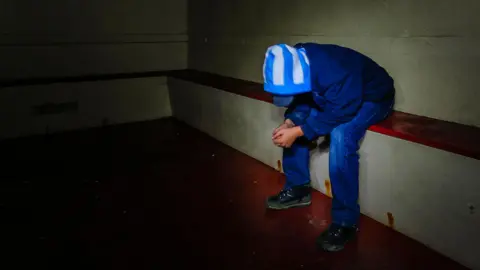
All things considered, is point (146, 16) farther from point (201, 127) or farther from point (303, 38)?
point (303, 38)

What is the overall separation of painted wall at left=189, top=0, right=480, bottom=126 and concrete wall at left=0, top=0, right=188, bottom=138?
3.57 feet

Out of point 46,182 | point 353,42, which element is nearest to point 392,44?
point 353,42

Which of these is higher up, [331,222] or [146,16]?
[146,16]

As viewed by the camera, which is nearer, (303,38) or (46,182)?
(46,182)

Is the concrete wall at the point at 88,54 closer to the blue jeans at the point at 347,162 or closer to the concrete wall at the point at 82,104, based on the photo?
the concrete wall at the point at 82,104

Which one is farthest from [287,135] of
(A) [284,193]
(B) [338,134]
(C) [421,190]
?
(C) [421,190]

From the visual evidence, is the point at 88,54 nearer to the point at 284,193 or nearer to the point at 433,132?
the point at 284,193

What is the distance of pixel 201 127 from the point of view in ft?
10.1

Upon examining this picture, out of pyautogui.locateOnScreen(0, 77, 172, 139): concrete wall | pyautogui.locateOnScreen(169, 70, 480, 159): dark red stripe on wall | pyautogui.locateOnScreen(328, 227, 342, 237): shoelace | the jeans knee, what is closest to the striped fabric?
the jeans knee

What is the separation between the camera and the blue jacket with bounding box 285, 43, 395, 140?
1.46 meters

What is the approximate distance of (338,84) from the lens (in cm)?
146

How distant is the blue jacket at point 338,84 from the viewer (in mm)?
Answer: 1460

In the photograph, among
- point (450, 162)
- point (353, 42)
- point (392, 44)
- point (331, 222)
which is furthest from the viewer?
point (353, 42)

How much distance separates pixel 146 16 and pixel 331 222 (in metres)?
2.52
